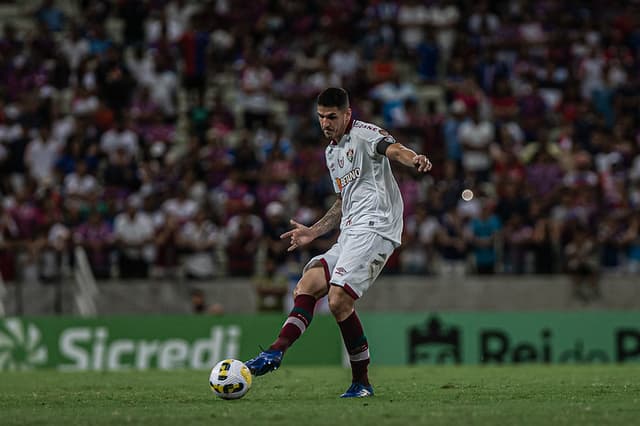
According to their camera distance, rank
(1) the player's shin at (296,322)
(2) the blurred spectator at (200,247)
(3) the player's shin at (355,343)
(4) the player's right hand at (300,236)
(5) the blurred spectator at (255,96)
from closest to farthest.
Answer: (1) the player's shin at (296,322) < (3) the player's shin at (355,343) < (4) the player's right hand at (300,236) < (2) the blurred spectator at (200,247) < (5) the blurred spectator at (255,96)

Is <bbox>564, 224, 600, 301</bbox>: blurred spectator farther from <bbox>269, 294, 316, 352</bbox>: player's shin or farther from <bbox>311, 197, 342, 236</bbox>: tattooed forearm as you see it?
<bbox>269, 294, 316, 352</bbox>: player's shin

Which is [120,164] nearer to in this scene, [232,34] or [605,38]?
[232,34]

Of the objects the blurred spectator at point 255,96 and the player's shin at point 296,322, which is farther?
the blurred spectator at point 255,96

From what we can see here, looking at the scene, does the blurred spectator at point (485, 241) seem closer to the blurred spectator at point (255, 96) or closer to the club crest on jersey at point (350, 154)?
the blurred spectator at point (255, 96)

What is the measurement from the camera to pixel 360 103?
27.3 metres

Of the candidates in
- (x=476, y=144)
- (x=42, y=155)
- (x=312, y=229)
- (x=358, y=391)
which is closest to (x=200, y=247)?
(x=42, y=155)

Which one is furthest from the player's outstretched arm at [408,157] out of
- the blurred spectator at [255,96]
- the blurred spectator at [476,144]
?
the blurred spectator at [255,96]

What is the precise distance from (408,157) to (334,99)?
116 centimetres

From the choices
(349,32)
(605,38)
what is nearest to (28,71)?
(349,32)

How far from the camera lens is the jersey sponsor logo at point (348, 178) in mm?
10891

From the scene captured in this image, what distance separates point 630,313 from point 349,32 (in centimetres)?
1147

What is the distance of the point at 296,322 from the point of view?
416 inches

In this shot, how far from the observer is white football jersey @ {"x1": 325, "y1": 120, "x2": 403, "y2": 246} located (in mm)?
10805

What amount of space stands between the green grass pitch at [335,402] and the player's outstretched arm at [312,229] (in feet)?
4.91
